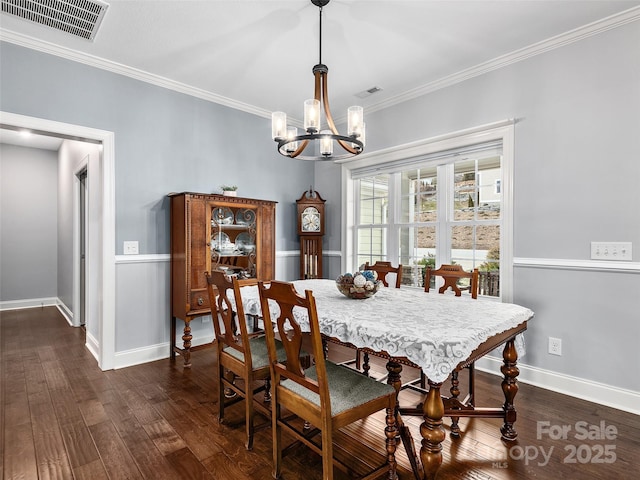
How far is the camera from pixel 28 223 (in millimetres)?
5664

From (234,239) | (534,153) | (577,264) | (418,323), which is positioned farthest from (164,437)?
(534,153)

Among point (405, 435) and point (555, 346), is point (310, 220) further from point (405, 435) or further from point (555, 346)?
point (405, 435)

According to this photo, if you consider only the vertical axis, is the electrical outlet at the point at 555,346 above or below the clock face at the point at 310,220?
below

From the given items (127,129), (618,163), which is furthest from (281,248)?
(618,163)

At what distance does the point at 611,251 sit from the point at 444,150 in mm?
1616

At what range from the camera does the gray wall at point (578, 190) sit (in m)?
2.39

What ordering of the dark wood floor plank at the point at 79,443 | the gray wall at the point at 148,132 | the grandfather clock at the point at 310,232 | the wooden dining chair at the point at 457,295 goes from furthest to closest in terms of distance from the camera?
the grandfather clock at the point at 310,232 → the gray wall at the point at 148,132 → the wooden dining chair at the point at 457,295 → the dark wood floor plank at the point at 79,443

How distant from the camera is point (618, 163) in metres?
2.43

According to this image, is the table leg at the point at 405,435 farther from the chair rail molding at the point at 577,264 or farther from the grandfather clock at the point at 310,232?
the grandfather clock at the point at 310,232

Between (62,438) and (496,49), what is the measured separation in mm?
4187

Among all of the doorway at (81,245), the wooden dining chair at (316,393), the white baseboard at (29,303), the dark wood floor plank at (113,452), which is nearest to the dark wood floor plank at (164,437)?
the dark wood floor plank at (113,452)

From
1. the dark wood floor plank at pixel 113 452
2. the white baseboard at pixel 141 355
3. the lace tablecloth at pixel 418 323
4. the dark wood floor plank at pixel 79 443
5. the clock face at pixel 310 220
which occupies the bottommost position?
the dark wood floor plank at pixel 79 443

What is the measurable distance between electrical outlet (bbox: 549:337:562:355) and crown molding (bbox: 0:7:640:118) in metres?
2.32

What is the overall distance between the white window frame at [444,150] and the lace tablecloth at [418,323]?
1.07 m
